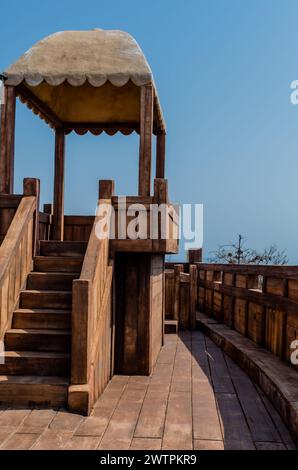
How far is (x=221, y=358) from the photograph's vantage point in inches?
297

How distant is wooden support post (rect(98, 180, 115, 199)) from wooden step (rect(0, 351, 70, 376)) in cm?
238

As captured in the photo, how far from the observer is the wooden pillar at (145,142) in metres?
6.82

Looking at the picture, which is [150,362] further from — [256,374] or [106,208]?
[106,208]

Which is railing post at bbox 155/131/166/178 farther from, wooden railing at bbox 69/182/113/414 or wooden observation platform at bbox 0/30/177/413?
wooden railing at bbox 69/182/113/414

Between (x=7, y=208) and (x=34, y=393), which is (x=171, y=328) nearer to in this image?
(x=7, y=208)

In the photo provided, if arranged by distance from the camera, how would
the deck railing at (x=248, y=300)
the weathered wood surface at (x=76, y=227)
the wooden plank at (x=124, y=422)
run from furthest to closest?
the weathered wood surface at (x=76, y=227) → the deck railing at (x=248, y=300) → the wooden plank at (x=124, y=422)

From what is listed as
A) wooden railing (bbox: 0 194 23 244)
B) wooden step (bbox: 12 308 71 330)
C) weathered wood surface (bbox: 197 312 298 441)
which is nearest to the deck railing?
weathered wood surface (bbox: 197 312 298 441)

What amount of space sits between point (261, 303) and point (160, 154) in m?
4.05

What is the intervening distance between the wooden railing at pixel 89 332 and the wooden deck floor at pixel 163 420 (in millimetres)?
207

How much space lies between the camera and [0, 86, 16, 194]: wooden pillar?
23.4ft

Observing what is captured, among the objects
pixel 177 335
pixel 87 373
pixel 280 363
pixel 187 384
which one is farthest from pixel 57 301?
pixel 177 335

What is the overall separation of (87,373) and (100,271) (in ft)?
4.14

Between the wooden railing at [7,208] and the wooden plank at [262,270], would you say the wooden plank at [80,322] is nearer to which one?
the wooden railing at [7,208]

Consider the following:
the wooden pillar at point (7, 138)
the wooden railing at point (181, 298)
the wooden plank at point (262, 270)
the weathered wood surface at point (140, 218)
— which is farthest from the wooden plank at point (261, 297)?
the wooden pillar at point (7, 138)
